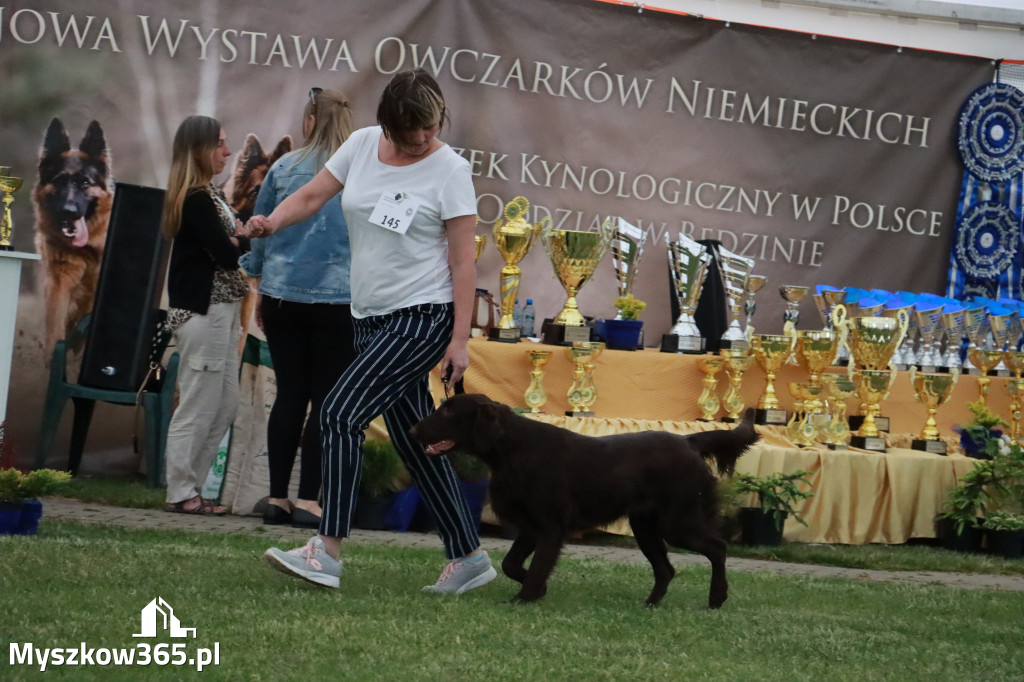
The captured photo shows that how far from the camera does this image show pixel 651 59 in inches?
344

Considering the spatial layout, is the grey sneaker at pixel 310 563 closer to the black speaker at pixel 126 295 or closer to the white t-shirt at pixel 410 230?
the white t-shirt at pixel 410 230

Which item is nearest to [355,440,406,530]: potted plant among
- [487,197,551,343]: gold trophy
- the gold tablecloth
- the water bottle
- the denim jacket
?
the gold tablecloth

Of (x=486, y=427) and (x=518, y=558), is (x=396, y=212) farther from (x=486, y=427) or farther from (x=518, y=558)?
(x=518, y=558)

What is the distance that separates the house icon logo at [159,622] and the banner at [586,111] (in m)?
4.72

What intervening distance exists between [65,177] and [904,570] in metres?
5.48

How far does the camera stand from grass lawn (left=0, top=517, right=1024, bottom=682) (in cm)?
338

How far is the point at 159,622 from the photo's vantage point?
11.9 ft

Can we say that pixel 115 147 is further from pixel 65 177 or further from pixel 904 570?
pixel 904 570

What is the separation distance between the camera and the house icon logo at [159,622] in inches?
138

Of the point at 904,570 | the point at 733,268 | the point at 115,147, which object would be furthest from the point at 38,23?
the point at 904,570

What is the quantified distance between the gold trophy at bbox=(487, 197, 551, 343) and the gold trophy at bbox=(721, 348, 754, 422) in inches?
47.9

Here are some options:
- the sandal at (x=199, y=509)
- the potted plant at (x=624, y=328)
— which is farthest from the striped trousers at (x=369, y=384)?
the potted plant at (x=624, y=328)

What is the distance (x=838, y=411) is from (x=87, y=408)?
4.53 meters

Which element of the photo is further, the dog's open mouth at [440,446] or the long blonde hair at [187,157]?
the long blonde hair at [187,157]
